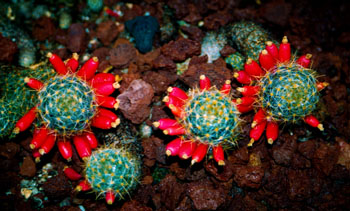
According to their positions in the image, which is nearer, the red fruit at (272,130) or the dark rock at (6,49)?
the red fruit at (272,130)

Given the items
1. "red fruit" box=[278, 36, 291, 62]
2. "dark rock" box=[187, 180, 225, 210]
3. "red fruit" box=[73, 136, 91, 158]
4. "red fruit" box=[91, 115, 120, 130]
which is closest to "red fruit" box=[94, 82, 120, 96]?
"red fruit" box=[91, 115, 120, 130]

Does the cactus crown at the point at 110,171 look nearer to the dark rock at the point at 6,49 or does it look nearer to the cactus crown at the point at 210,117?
the cactus crown at the point at 210,117

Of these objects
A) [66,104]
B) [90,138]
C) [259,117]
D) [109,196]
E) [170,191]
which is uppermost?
[66,104]

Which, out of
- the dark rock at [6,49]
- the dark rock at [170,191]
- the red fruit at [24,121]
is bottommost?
the dark rock at [170,191]

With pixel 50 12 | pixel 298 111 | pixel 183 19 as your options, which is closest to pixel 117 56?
pixel 183 19

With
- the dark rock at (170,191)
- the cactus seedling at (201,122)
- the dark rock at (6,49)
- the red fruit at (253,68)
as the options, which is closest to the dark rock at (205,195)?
the dark rock at (170,191)

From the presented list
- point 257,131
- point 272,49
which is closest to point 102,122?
point 257,131

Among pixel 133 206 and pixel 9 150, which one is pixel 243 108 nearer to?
pixel 133 206

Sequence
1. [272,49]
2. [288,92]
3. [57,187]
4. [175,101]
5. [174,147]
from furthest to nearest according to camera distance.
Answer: [57,187] < [272,49] < [175,101] < [174,147] < [288,92]
